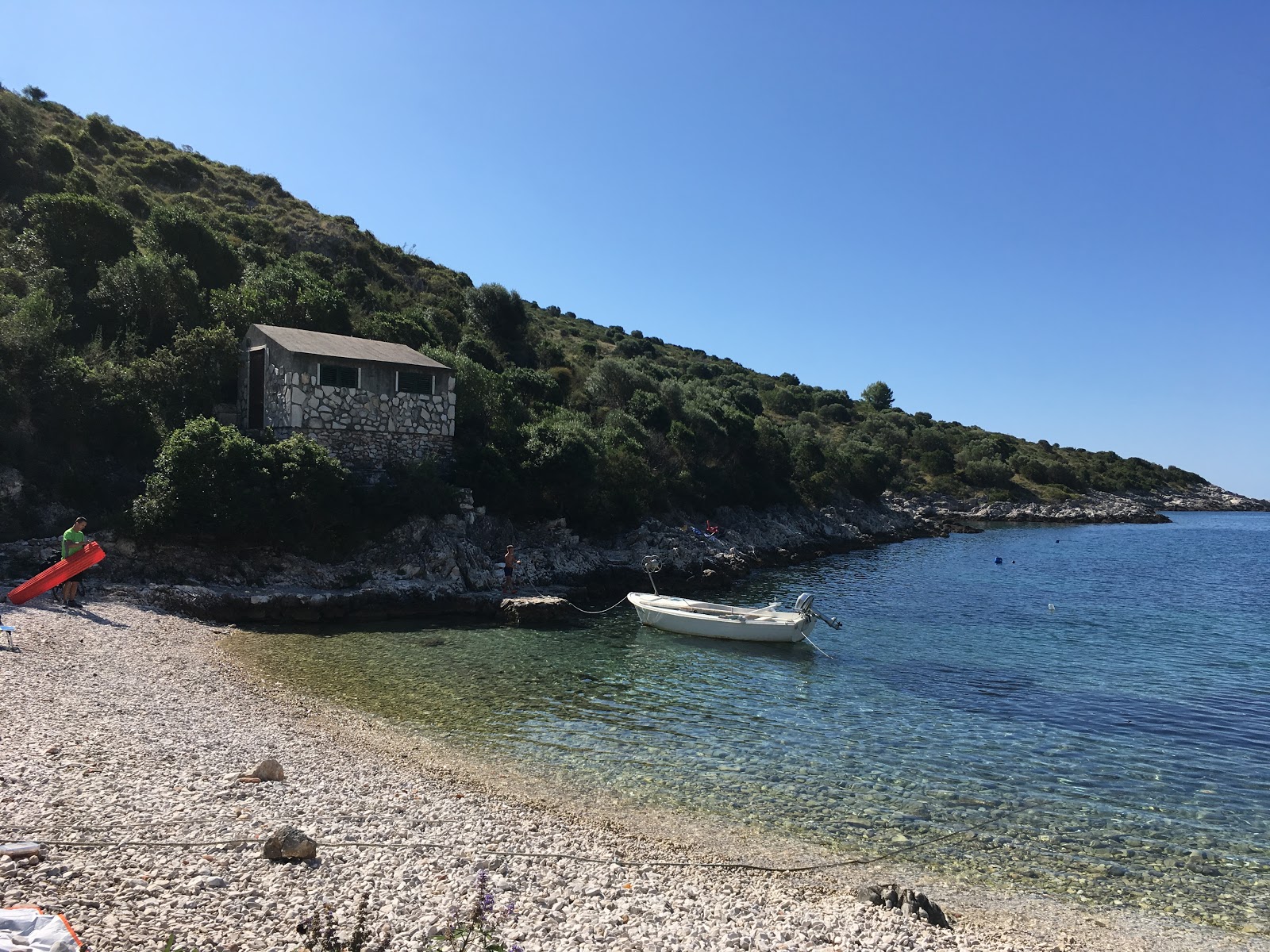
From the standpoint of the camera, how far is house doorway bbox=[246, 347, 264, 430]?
29906 mm

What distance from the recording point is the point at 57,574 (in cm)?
1856

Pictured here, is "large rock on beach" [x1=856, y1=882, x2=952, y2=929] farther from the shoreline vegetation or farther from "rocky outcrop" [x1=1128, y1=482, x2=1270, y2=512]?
"rocky outcrop" [x1=1128, y1=482, x2=1270, y2=512]

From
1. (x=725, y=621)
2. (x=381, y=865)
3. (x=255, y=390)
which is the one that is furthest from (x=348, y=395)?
(x=381, y=865)

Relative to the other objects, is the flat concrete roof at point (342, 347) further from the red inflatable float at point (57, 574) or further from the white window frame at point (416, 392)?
the red inflatable float at point (57, 574)

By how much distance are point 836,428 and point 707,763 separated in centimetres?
8416

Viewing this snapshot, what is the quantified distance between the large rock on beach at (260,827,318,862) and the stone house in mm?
22982

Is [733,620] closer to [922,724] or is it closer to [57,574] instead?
[922,724]

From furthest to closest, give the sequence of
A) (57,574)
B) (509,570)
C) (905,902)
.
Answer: (509,570) < (57,574) < (905,902)

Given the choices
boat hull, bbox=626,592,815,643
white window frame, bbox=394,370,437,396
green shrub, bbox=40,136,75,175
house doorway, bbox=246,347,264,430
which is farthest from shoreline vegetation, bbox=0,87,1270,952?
boat hull, bbox=626,592,815,643

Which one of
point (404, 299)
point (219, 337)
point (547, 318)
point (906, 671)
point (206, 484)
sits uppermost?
point (547, 318)

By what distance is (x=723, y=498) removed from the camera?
47.3 metres

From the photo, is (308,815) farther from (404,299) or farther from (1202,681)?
(404,299)

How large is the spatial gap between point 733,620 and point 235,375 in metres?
24.1

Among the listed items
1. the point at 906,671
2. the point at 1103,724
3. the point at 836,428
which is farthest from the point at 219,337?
the point at 836,428
